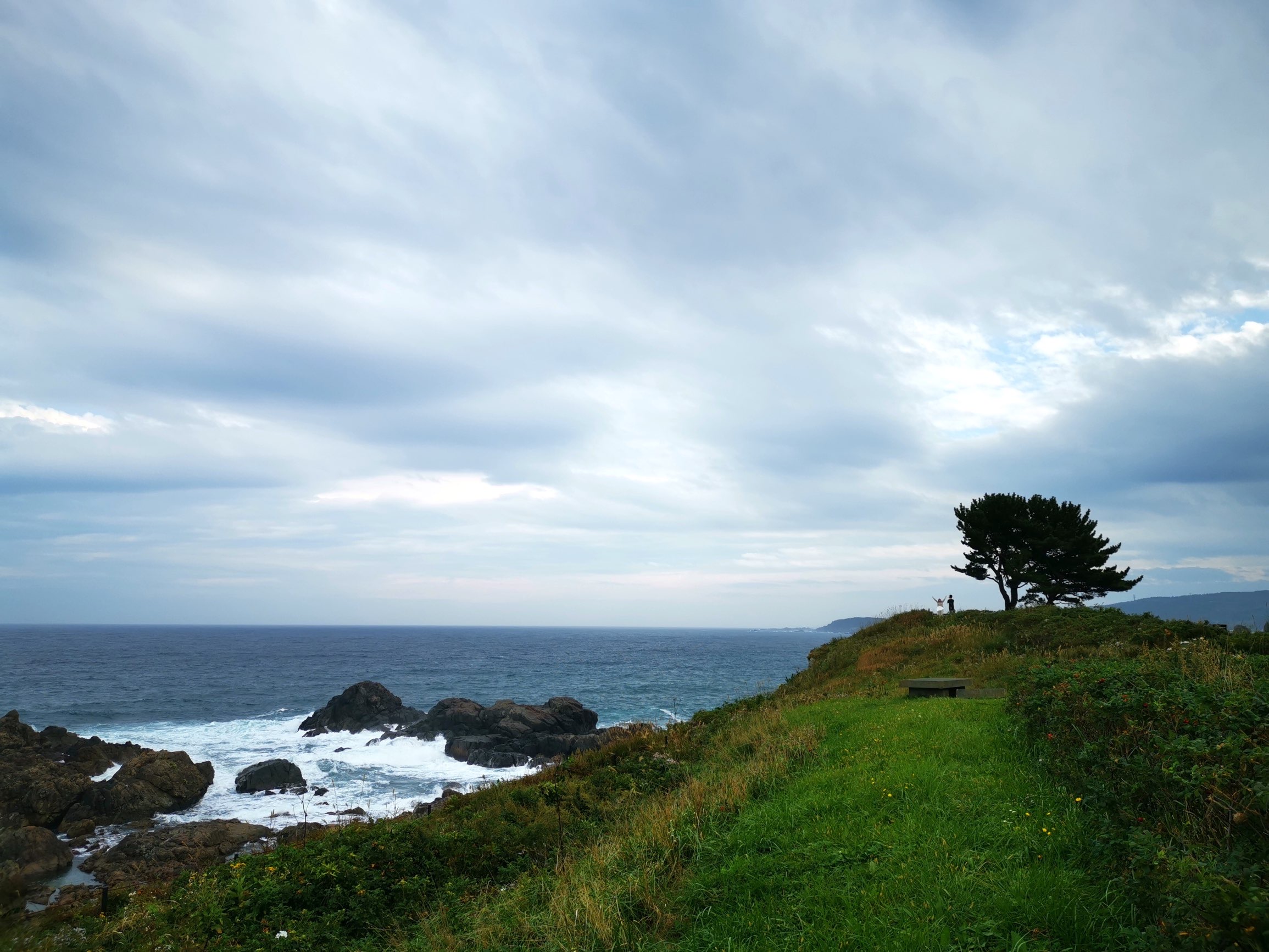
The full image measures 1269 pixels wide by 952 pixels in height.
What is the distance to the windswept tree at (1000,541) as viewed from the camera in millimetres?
35812

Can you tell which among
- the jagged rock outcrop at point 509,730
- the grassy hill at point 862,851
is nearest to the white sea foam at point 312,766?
the jagged rock outcrop at point 509,730

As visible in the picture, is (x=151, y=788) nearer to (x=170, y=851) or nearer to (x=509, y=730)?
(x=170, y=851)

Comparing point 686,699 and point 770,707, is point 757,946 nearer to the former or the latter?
point 770,707

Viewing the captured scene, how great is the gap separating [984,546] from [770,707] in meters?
23.0

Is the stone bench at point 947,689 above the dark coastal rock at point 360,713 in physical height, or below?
above

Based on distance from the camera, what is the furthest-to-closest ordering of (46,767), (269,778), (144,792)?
1. (269,778)
2. (46,767)
3. (144,792)

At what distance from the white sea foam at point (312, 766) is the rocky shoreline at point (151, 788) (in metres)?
0.72

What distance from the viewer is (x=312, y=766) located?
35344mm

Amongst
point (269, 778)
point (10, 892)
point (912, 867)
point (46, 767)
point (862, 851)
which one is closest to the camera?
point (10, 892)

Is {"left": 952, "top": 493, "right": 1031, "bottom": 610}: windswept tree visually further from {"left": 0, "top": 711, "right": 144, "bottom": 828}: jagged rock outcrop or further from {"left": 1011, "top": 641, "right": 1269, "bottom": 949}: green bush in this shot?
{"left": 0, "top": 711, "right": 144, "bottom": 828}: jagged rock outcrop

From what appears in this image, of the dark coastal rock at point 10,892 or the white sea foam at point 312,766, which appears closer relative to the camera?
the dark coastal rock at point 10,892

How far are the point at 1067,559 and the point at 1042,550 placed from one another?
1324 millimetres

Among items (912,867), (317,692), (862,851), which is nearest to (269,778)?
(862,851)

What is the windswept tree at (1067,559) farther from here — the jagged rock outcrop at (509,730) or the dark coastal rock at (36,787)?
the dark coastal rock at (36,787)
